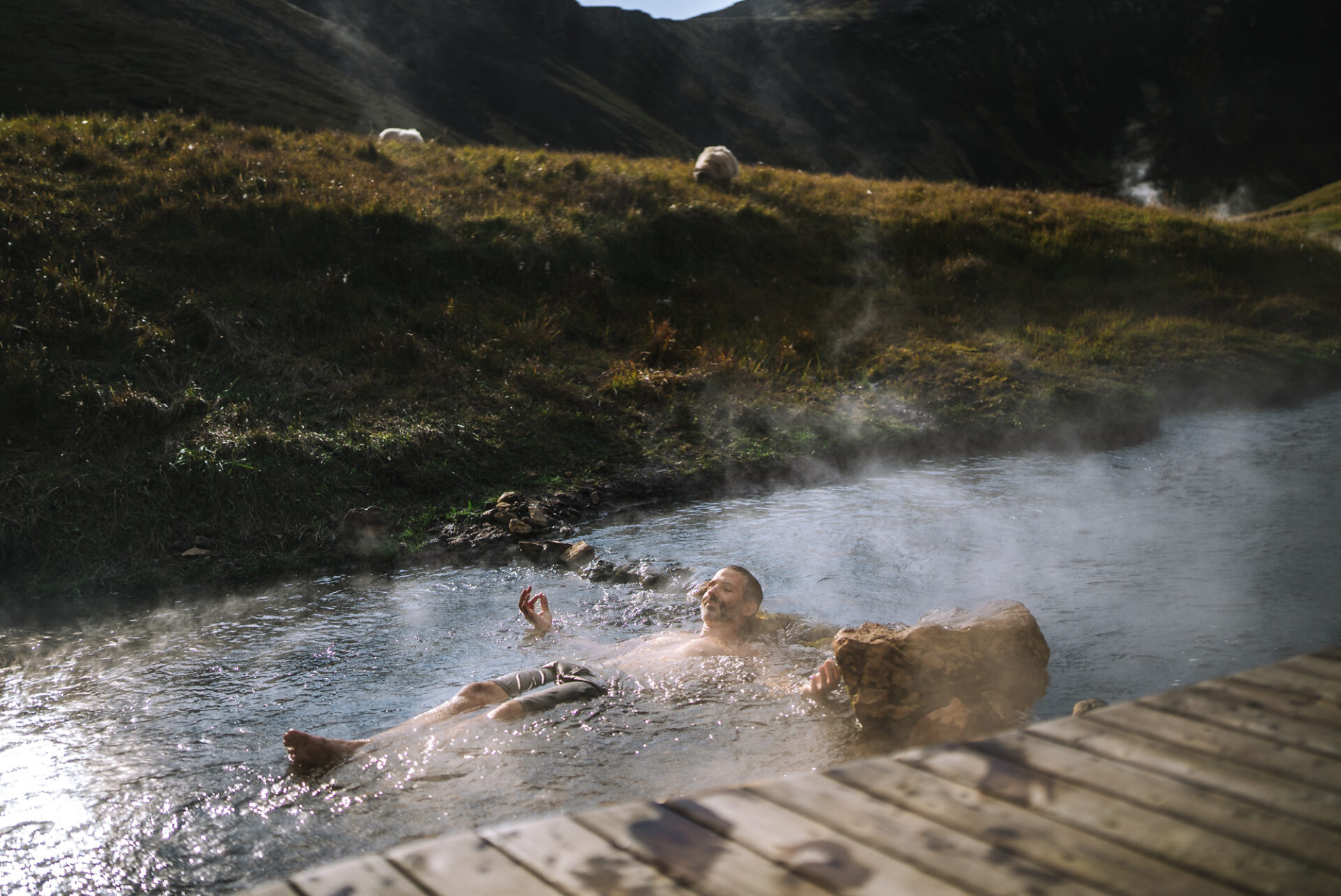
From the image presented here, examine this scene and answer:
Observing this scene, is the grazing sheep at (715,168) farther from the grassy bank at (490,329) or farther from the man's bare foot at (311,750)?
the man's bare foot at (311,750)

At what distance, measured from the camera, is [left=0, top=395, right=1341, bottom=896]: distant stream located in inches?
136

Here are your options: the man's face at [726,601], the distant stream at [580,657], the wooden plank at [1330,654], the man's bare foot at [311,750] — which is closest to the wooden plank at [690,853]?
the wooden plank at [1330,654]

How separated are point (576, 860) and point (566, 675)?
3.03 meters

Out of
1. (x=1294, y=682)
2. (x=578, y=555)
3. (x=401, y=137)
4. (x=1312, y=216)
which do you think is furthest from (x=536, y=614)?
(x=1312, y=216)

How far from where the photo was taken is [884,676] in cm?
407

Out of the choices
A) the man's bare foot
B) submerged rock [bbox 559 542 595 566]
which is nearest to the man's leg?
the man's bare foot

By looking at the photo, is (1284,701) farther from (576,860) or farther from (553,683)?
(553,683)

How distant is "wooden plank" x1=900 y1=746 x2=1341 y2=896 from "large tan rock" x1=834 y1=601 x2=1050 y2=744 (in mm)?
2026

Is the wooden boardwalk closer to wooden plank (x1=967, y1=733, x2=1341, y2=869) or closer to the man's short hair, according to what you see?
wooden plank (x1=967, y1=733, x2=1341, y2=869)

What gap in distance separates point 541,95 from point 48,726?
2231 inches

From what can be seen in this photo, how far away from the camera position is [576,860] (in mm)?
1632

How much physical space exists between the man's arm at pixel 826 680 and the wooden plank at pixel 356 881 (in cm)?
300

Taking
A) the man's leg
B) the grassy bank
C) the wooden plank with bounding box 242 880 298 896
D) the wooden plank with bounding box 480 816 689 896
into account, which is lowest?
the man's leg

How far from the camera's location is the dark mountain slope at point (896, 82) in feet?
177
